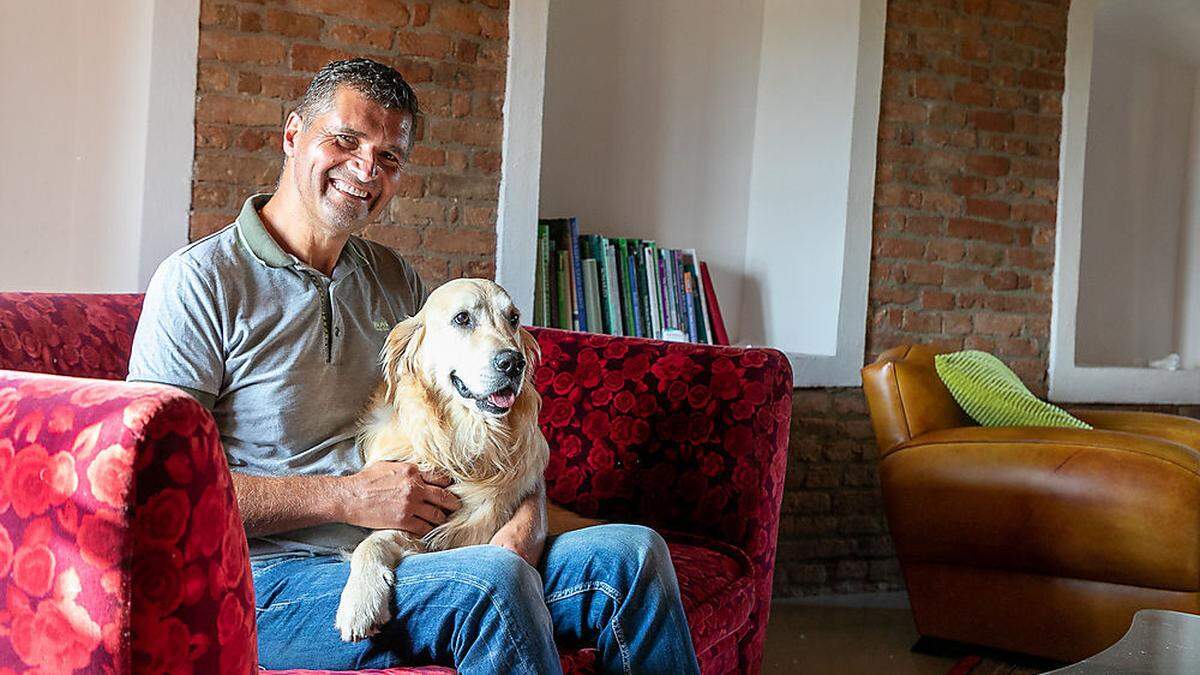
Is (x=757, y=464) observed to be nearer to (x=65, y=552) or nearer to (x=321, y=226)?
(x=321, y=226)

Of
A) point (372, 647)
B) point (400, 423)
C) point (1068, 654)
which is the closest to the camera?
point (372, 647)

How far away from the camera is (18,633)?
0.93m

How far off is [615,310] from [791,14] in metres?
1.26

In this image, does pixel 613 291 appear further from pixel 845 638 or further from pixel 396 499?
pixel 396 499

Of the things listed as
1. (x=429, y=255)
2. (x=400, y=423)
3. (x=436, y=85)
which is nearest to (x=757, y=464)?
(x=400, y=423)

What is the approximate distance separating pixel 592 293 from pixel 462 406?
5.92 feet

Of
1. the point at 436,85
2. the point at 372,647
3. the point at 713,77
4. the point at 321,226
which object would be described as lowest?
the point at 372,647

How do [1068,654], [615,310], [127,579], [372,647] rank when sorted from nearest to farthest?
[127,579], [372,647], [1068,654], [615,310]

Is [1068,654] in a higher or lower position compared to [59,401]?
lower

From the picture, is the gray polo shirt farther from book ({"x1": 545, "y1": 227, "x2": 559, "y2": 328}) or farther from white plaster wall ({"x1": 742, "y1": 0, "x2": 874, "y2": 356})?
white plaster wall ({"x1": 742, "y1": 0, "x2": 874, "y2": 356})

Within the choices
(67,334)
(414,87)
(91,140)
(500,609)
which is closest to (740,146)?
(414,87)

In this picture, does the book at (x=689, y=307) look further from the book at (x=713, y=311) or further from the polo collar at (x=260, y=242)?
the polo collar at (x=260, y=242)

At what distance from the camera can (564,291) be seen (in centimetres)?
352

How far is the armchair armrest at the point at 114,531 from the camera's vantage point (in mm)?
880
